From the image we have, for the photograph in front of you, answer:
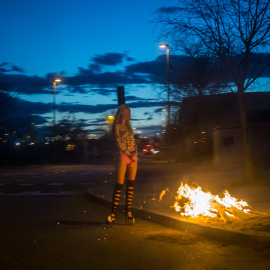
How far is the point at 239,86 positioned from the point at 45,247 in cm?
927

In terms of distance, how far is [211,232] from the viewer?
6922mm

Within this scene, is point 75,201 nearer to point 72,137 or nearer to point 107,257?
point 107,257

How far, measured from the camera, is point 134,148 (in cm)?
830

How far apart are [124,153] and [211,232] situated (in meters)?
2.15

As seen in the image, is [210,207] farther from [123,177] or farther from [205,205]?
[123,177]

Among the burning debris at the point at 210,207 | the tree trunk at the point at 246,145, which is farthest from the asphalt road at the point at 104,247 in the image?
the tree trunk at the point at 246,145

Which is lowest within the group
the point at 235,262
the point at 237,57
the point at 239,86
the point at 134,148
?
the point at 235,262

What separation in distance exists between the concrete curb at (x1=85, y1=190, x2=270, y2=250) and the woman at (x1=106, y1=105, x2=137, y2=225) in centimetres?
59

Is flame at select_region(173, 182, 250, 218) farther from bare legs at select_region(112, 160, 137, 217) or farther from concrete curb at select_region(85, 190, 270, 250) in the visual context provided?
bare legs at select_region(112, 160, 137, 217)

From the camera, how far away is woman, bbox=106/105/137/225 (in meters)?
8.16

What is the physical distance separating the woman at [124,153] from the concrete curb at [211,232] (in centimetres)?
59

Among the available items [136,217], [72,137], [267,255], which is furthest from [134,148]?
[72,137]

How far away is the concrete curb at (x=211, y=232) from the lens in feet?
20.1

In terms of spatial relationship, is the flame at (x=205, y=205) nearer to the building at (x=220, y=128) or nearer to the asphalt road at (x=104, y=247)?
the asphalt road at (x=104, y=247)
